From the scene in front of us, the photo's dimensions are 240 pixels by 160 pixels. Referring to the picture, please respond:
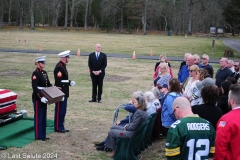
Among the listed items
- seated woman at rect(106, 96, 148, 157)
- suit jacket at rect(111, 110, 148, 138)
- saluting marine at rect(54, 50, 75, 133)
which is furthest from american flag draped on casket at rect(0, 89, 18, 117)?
suit jacket at rect(111, 110, 148, 138)

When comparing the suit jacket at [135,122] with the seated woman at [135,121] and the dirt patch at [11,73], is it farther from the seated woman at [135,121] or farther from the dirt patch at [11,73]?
the dirt patch at [11,73]

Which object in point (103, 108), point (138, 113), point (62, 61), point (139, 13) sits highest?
point (139, 13)

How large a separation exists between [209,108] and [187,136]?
3.93 ft

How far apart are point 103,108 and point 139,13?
296 ft

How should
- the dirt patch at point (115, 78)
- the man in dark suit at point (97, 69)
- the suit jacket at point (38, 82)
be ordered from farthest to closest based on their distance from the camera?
the dirt patch at point (115, 78)
the man in dark suit at point (97, 69)
the suit jacket at point (38, 82)

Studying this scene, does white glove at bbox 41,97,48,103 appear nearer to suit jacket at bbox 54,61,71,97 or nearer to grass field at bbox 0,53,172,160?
grass field at bbox 0,53,172,160

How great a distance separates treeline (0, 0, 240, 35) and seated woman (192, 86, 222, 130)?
290 feet

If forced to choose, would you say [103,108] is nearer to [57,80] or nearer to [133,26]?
[57,80]

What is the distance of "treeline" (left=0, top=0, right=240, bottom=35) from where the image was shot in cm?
9550

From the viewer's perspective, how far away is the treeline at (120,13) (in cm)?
9550

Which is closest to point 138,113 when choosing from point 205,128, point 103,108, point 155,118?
point 155,118

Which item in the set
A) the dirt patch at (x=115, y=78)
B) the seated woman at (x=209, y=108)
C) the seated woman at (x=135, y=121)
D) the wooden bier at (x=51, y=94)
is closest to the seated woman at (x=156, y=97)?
the seated woman at (x=135, y=121)

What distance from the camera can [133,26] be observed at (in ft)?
354

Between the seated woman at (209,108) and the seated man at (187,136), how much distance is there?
2.77 feet
